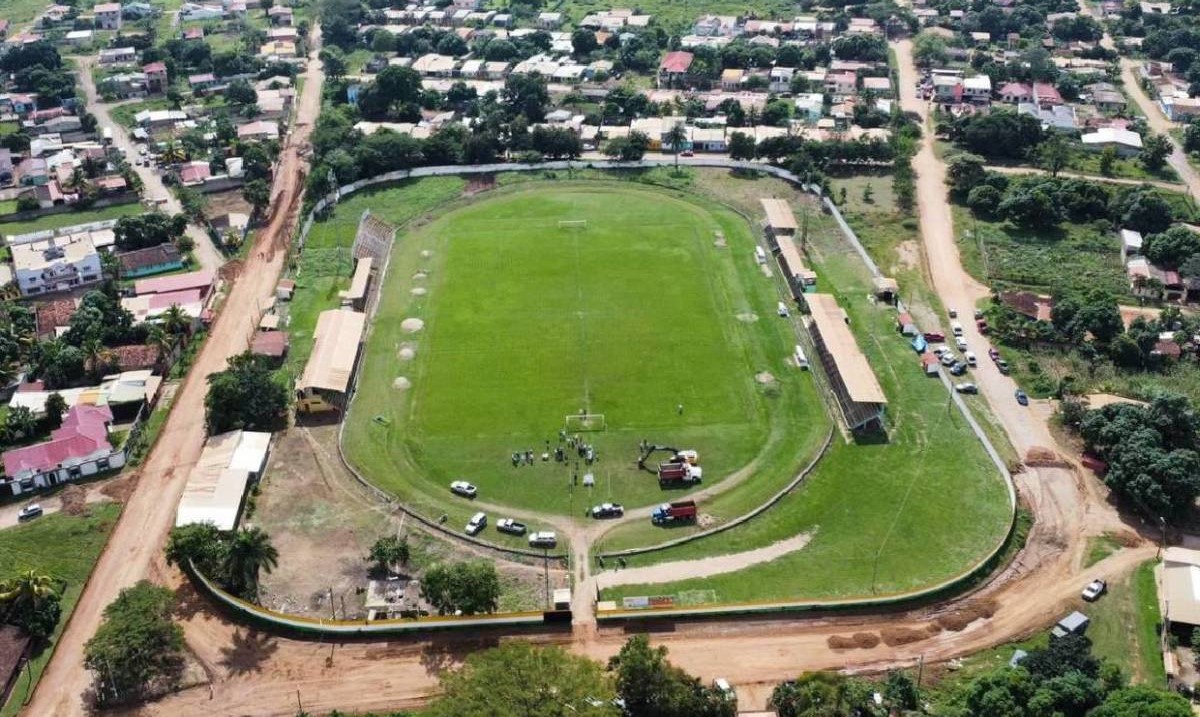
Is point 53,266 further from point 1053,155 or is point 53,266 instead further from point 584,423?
point 1053,155

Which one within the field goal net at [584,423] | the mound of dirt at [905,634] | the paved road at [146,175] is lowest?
the paved road at [146,175]

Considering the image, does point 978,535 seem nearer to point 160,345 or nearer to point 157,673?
point 157,673

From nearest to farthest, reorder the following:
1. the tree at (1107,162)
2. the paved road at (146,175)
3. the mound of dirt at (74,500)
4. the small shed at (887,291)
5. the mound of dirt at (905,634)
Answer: the mound of dirt at (905,634), the mound of dirt at (74,500), the small shed at (887,291), the paved road at (146,175), the tree at (1107,162)

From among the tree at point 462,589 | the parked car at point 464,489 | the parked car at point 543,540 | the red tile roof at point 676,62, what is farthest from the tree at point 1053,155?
the tree at point 462,589

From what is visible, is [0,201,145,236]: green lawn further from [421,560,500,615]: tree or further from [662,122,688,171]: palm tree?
[421,560,500,615]: tree

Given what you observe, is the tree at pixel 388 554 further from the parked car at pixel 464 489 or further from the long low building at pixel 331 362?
the long low building at pixel 331 362

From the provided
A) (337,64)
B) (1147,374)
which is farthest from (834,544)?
(337,64)
